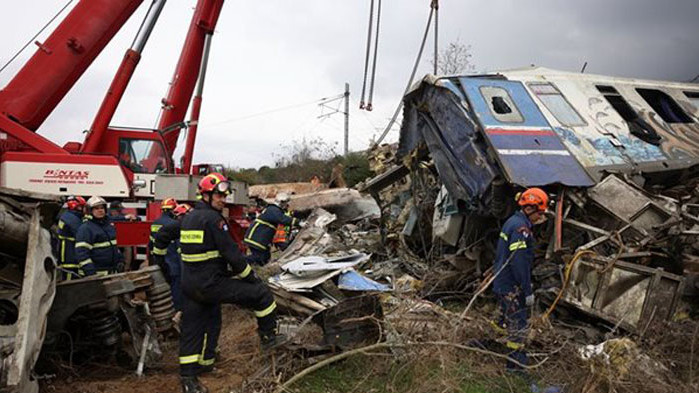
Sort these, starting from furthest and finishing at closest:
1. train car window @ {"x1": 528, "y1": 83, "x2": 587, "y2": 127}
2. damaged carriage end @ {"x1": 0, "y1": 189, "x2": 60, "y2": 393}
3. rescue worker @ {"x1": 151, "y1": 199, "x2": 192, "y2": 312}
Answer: train car window @ {"x1": 528, "y1": 83, "x2": 587, "y2": 127}, rescue worker @ {"x1": 151, "y1": 199, "x2": 192, "y2": 312}, damaged carriage end @ {"x1": 0, "y1": 189, "x2": 60, "y2": 393}

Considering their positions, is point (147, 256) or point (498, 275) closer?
point (498, 275)

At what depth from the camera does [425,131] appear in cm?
794

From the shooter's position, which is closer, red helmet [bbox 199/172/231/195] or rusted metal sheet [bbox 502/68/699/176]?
red helmet [bbox 199/172/231/195]

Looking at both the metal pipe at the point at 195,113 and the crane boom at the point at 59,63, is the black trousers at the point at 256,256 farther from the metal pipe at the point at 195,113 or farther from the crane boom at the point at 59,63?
the crane boom at the point at 59,63

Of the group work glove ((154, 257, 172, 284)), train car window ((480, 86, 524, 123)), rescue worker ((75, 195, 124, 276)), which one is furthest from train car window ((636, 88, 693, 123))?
rescue worker ((75, 195, 124, 276))

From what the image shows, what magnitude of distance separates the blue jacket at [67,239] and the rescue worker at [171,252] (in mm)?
1200

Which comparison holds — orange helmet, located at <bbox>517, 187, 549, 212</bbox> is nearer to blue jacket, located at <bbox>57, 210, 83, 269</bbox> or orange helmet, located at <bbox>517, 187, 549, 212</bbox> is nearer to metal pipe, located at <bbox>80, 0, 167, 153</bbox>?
blue jacket, located at <bbox>57, 210, 83, 269</bbox>

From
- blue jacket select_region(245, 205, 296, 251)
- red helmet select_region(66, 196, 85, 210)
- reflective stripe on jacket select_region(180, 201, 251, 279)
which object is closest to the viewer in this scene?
reflective stripe on jacket select_region(180, 201, 251, 279)

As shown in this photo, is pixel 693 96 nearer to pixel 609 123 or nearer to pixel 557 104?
pixel 609 123

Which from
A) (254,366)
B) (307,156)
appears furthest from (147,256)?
(307,156)

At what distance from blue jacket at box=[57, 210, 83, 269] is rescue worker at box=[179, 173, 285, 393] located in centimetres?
346

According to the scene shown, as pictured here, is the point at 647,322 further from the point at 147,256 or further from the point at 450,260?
the point at 147,256

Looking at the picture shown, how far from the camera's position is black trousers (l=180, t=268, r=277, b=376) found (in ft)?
13.5

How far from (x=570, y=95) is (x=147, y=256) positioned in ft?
22.1
